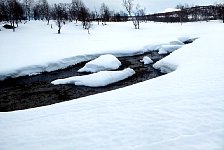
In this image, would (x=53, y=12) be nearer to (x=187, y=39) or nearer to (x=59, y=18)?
(x=59, y=18)

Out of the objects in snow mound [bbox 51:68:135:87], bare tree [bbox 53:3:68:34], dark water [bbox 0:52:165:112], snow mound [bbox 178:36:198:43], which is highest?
bare tree [bbox 53:3:68:34]

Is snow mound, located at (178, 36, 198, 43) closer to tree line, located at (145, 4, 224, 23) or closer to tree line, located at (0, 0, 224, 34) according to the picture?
tree line, located at (0, 0, 224, 34)

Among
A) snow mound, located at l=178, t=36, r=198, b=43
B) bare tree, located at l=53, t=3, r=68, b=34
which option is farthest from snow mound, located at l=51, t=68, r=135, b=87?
bare tree, located at l=53, t=3, r=68, b=34

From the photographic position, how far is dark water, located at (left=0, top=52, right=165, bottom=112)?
1073 centimetres

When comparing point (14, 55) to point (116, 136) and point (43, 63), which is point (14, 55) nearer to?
point (43, 63)

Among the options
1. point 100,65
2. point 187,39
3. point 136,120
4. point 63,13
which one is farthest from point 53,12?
Result: point 136,120

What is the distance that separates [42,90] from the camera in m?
12.5

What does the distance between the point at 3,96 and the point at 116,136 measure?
9077 millimetres

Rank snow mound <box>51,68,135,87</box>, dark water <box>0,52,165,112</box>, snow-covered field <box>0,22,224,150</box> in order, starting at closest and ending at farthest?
snow-covered field <box>0,22,224,150</box>, dark water <box>0,52,165,112</box>, snow mound <box>51,68,135,87</box>

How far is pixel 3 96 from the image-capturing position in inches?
476

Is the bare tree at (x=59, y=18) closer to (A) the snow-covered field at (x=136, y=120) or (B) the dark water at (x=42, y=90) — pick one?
(B) the dark water at (x=42, y=90)

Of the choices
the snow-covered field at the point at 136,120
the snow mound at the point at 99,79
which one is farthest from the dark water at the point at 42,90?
the snow-covered field at the point at 136,120

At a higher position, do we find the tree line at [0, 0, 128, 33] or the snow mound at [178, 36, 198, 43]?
the tree line at [0, 0, 128, 33]

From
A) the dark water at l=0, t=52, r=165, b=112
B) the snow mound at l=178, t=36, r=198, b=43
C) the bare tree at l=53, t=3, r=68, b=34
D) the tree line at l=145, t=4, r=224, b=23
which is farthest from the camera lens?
the tree line at l=145, t=4, r=224, b=23
